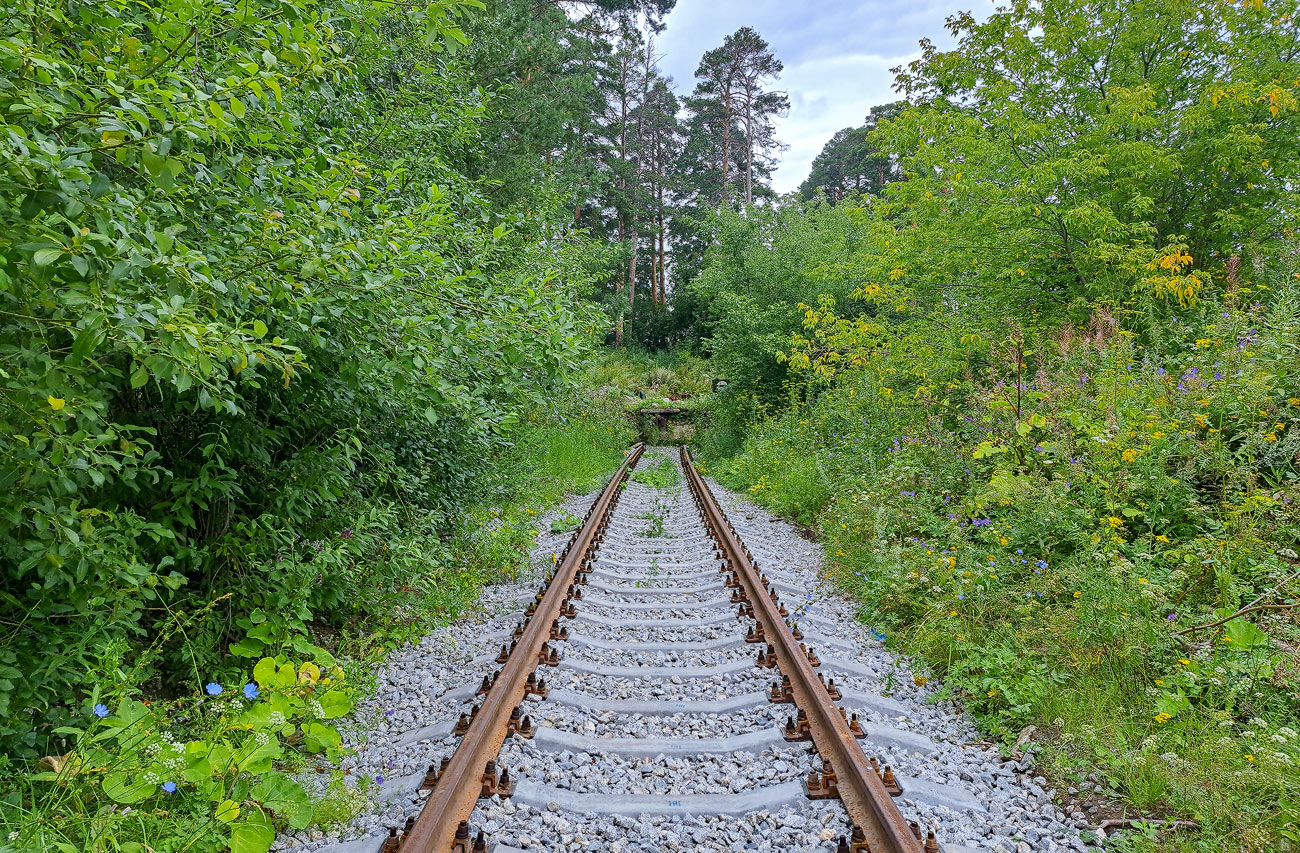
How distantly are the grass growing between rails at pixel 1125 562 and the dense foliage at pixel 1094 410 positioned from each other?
0.02 meters

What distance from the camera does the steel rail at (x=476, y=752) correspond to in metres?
2.16

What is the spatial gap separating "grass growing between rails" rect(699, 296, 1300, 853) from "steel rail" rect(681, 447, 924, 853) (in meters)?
0.82

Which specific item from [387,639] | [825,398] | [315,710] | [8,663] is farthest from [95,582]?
[825,398]

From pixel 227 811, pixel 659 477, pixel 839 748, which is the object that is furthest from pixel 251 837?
pixel 659 477

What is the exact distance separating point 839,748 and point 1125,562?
82.2 inches

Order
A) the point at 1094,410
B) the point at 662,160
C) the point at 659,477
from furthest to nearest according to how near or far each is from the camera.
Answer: the point at 662,160 → the point at 659,477 → the point at 1094,410

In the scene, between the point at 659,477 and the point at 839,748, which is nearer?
the point at 839,748

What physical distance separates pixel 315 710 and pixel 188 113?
2.23 metres

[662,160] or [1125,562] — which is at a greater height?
[662,160]

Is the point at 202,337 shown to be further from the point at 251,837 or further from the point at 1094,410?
the point at 1094,410

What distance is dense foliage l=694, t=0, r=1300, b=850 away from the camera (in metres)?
3.00

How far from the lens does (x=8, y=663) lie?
7.19 feet

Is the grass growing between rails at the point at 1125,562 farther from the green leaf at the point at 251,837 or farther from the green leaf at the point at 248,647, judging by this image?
the green leaf at the point at 248,647

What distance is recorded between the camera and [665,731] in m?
3.09
